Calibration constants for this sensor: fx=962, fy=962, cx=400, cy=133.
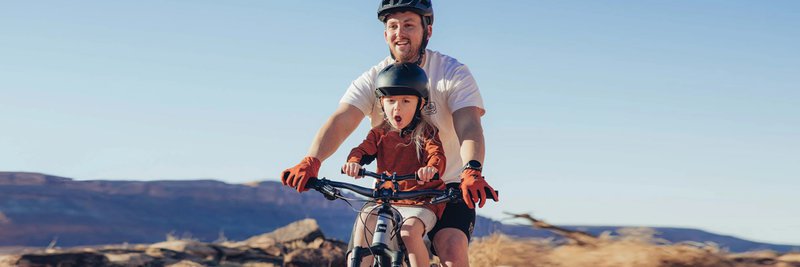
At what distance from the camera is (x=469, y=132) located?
589 cm

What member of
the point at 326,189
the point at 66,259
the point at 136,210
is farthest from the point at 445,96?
the point at 136,210

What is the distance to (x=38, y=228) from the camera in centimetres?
4697

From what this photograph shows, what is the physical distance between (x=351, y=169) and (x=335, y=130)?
915 millimetres

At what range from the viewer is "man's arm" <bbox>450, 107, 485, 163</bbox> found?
5757 mm

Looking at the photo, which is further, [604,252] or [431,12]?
[604,252]

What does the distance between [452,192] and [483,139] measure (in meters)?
0.74

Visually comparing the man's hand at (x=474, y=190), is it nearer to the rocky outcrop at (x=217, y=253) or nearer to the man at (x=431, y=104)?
the man at (x=431, y=104)

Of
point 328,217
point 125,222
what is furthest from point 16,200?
point 328,217

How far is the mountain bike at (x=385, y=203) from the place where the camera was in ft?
17.1

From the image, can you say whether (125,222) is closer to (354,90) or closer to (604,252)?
(604,252)

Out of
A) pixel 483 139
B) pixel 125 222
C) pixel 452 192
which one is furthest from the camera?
pixel 125 222

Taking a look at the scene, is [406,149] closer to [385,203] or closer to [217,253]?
[385,203]

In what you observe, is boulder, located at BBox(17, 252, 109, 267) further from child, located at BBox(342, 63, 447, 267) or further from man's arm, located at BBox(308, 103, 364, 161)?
child, located at BBox(342, 63, 447, 267)

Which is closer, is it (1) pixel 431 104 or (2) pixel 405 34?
(1) pixel 431 104
